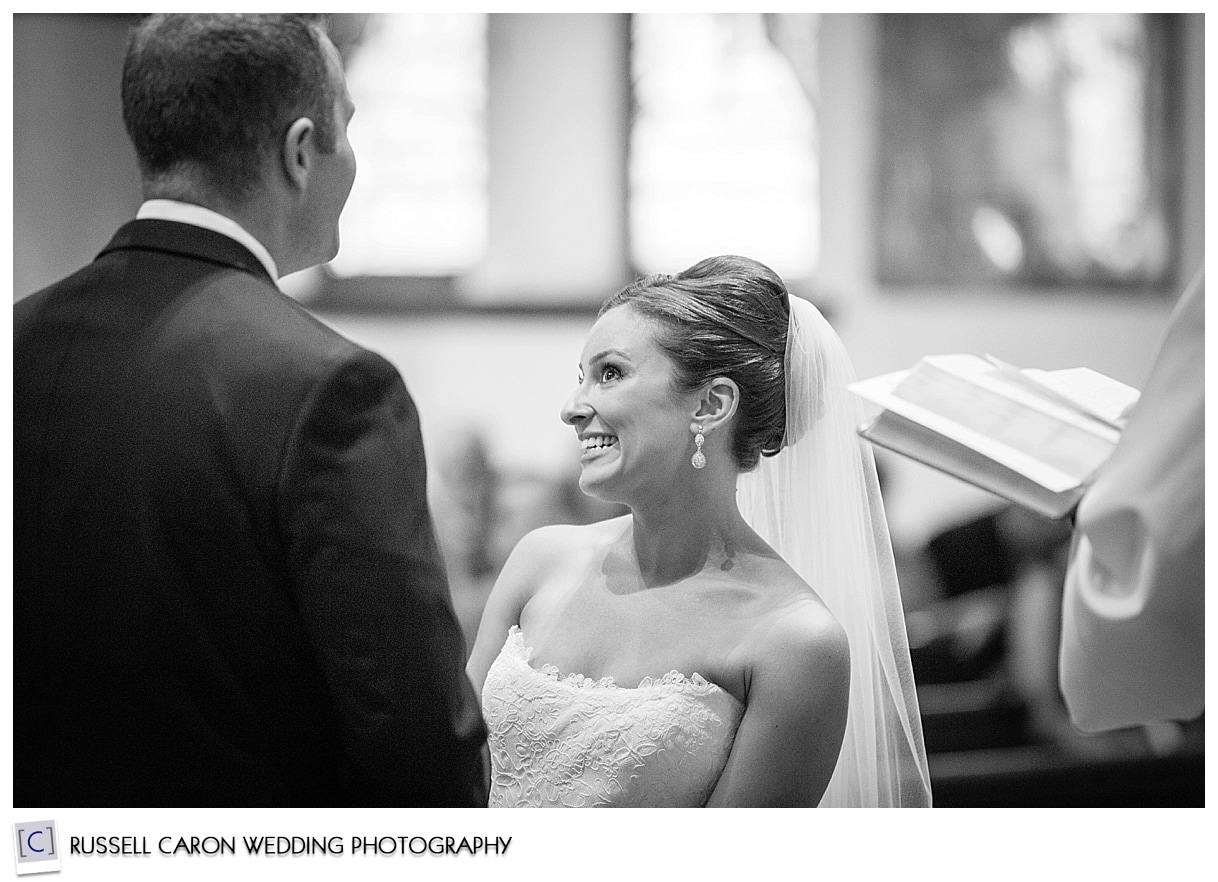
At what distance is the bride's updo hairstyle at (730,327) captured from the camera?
2092 millimetres

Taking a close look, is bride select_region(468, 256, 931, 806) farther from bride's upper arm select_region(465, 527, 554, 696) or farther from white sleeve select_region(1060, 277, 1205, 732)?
white sleeve select_region(1060, 277, 1205, 732)

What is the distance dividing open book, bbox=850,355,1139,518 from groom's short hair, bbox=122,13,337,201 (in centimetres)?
92

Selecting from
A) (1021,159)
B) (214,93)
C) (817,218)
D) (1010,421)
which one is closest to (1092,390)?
(1010,421)

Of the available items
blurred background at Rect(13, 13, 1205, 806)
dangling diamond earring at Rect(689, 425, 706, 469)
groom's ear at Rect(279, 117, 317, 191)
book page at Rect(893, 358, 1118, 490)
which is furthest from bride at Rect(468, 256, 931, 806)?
blurred background at Rect(13, 13, 1205, 806)

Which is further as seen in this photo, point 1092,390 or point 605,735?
point 605,735

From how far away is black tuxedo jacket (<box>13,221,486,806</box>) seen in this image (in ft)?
5.53

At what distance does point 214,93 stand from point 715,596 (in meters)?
1.09

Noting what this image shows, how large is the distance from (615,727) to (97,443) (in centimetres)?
90

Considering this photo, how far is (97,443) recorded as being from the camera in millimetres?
1759

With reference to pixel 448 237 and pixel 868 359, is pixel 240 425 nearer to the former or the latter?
pixel 448 237

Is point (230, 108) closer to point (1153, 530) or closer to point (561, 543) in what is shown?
point (561, 543)

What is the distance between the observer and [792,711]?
1.96 meters

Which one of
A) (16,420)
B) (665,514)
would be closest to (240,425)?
(16,420)
